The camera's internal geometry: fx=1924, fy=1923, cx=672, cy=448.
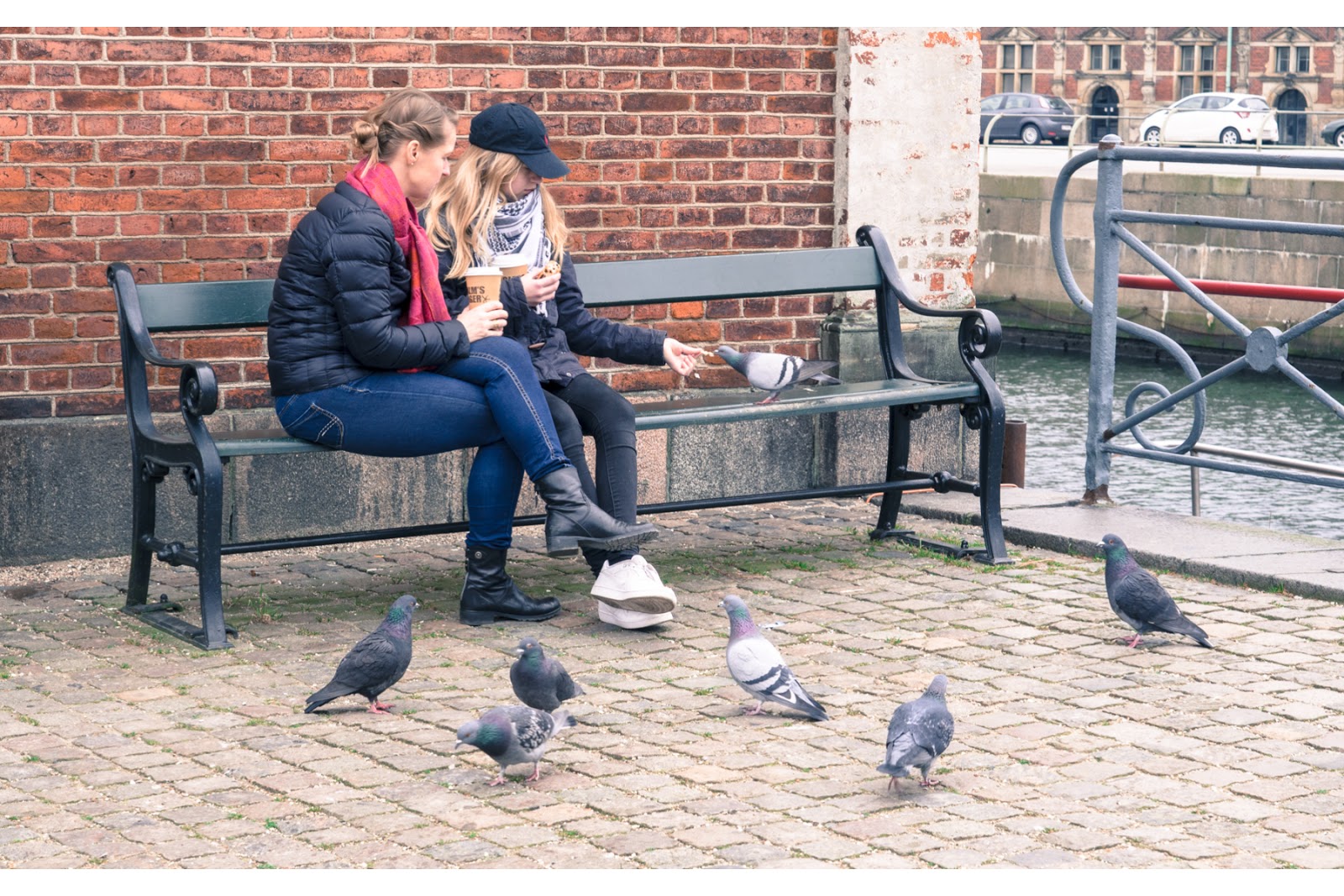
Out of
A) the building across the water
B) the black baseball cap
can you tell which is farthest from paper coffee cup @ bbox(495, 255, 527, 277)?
the building across the water

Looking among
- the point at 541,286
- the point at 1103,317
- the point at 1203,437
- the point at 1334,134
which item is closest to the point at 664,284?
the point at 541,286

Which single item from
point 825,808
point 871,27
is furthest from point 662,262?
point 825,808

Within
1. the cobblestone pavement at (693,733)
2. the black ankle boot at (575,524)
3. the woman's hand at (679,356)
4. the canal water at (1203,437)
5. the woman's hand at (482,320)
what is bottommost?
the canal water at (1203,437)

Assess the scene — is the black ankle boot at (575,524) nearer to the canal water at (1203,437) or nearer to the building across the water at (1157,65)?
the canal water at (1203,437)

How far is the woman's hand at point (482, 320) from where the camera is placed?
550 cm

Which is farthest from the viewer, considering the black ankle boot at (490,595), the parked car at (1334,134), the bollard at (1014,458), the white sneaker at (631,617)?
the parked car at (1334,134)

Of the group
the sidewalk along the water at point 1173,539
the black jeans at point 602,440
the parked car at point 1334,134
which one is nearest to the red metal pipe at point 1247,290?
the sidewalk along the water at point 1173,539

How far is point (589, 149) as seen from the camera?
727 centimetres

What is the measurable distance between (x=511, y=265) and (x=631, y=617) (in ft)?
3.59

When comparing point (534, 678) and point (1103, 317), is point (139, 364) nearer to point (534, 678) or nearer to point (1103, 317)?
point (534, 678)

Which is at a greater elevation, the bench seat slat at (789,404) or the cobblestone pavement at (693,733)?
the bench seat slat at (789,404)

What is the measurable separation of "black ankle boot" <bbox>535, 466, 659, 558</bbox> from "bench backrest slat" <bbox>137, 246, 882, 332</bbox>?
46.5 inches

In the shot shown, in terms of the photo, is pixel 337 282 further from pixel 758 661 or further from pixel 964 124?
pixel 964 124

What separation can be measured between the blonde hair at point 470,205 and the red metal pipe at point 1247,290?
279 centimetres
